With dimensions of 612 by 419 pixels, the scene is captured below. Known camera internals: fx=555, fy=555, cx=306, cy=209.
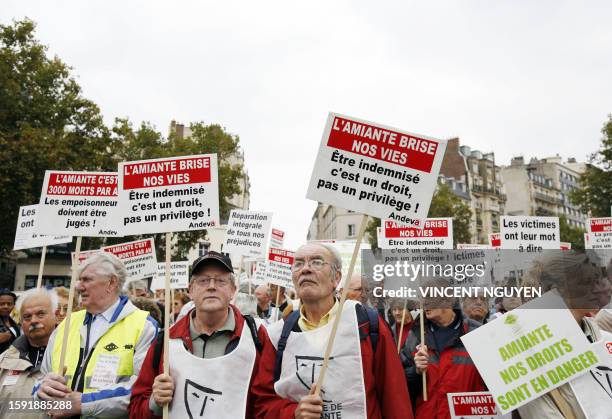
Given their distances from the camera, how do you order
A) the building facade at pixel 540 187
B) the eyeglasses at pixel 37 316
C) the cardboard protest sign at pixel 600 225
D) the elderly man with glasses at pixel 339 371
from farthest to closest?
the building facade at pixel 540 187, the cardboard protest sign at pixel 600 225, the eyeglasses at pixel 37 316, the elderly man with glasses at pixel 339 371

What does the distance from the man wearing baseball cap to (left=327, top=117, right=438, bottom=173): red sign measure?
1.14 meters

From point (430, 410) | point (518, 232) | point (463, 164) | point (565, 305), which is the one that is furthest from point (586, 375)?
point (463, 164)

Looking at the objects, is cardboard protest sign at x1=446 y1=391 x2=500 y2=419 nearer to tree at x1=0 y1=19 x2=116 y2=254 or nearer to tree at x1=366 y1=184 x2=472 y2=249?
tree at x1=0 y1=19 x2=116 y2=254

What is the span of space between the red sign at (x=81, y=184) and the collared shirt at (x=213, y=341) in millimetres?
2652

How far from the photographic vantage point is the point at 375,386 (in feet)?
10.8

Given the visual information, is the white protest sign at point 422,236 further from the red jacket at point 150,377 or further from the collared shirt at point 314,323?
the red jacket at point 150,377

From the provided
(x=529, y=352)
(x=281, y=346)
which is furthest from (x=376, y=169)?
(x=529, y=352)

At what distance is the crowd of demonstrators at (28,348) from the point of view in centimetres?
418

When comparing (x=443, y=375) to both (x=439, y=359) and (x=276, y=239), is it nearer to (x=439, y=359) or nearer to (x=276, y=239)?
(x=439, y=359)

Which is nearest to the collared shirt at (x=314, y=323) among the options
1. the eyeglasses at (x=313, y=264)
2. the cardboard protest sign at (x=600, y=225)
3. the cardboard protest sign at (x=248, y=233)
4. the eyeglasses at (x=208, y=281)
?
the eyeglasses at (x=313, y=264)

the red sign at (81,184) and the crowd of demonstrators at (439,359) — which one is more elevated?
the red sign at (81,184)

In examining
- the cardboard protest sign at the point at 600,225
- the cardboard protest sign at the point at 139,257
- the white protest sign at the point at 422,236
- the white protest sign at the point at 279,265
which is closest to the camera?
the white protest sign at the point at 422,236

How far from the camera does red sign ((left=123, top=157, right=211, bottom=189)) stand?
13.8ft

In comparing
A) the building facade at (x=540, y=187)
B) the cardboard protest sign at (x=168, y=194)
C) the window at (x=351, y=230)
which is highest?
the building facade at (x=540, y=187)
